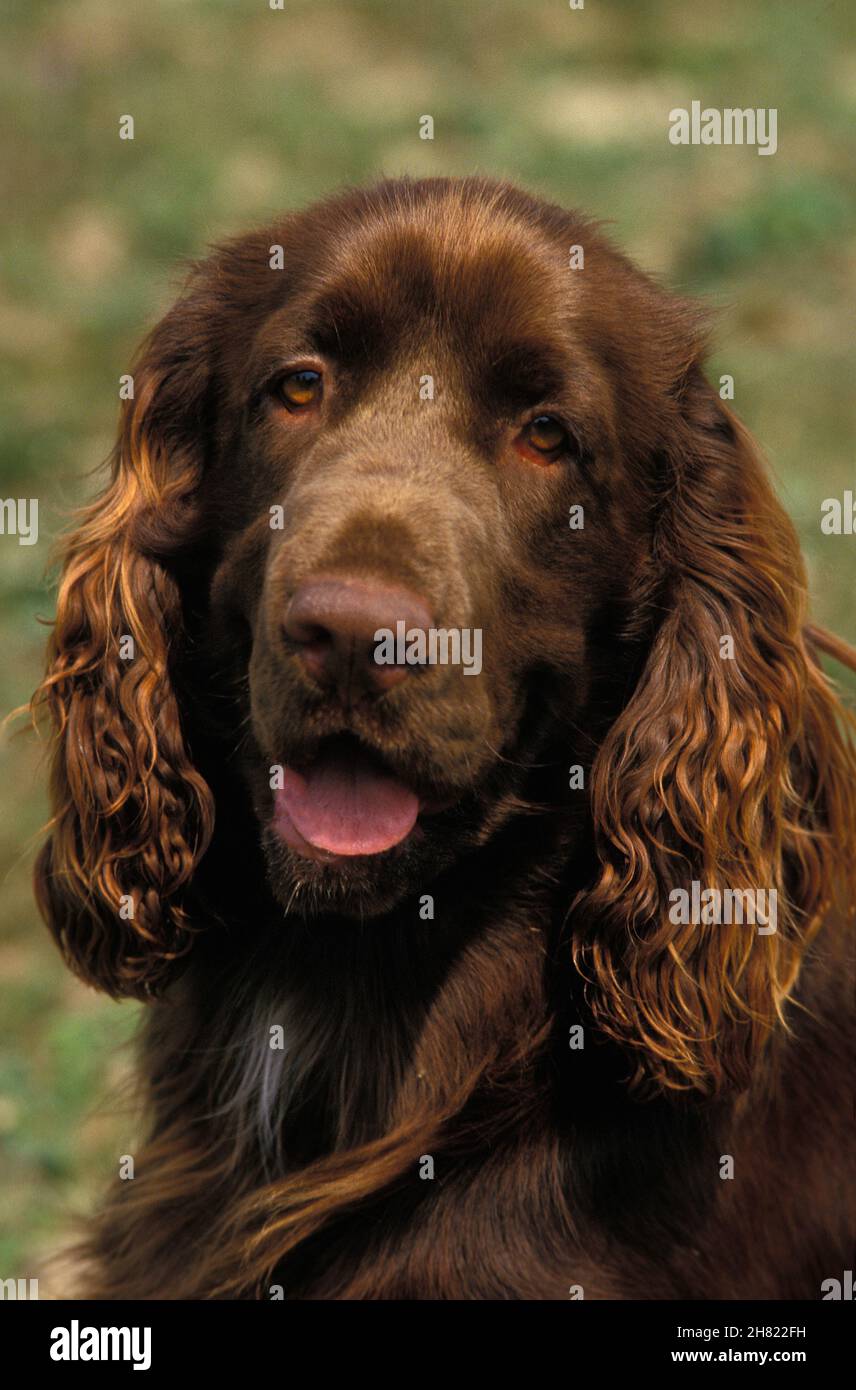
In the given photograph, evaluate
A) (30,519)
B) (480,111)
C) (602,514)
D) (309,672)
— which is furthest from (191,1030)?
(480,111)

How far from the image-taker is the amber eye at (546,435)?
3.60 meters

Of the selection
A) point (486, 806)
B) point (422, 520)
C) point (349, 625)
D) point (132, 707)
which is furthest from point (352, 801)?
point (132, 707)

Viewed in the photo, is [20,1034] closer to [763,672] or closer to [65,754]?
[65,754]

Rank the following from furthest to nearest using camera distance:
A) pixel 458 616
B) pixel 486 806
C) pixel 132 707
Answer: pixel 132 707 < pixel 486 806 < pixel 458 616

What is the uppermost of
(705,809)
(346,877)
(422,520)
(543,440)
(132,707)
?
(543,440)

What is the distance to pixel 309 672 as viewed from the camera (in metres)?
3.17

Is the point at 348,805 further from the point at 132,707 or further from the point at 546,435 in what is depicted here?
the point at 546,435

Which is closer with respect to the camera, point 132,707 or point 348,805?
point 348,805

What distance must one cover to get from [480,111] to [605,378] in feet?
23.2

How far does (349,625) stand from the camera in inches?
121

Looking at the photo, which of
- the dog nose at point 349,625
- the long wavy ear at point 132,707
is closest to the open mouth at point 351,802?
the dog nose at point 349,625

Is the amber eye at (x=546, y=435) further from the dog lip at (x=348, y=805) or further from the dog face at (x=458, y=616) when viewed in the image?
the dog lip at (x=348, y=805)

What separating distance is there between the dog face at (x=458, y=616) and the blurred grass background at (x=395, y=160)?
8.85ft

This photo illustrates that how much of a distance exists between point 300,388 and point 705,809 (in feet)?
3.80
